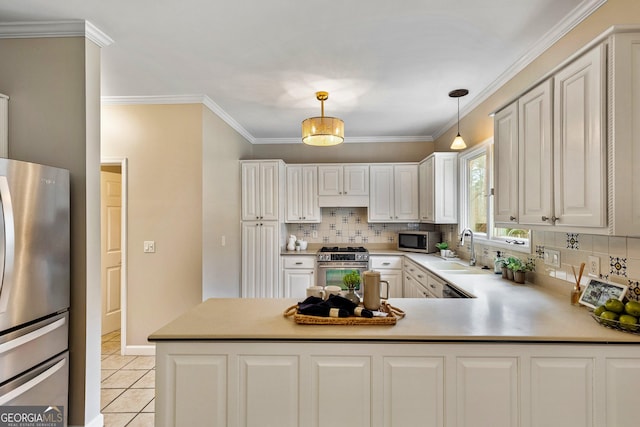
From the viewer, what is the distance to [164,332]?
4.77 feet

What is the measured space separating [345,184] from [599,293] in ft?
11.2

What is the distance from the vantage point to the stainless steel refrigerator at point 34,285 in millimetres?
1618

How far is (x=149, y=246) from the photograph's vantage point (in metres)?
3.23

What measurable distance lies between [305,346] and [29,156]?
2.23m

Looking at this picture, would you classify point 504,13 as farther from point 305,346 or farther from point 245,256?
point 245,256

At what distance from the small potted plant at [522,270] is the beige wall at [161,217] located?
113 inches

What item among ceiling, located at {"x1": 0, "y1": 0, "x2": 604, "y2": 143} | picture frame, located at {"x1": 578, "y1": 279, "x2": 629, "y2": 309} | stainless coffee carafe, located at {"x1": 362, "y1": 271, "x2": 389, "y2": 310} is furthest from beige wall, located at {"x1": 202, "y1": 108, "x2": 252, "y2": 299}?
picture frame, located at {"x1": 578, "y1": 279, "x2": 629, "y2": 309}

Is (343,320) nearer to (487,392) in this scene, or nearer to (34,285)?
(487,392)

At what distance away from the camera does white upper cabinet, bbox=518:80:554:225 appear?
5.80ft

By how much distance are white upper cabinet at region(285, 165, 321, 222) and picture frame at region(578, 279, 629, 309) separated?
3.46 metres

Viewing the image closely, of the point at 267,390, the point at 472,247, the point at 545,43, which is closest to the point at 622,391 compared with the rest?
the point at 267,390

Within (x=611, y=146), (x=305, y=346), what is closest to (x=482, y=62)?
(x=611, y=146)

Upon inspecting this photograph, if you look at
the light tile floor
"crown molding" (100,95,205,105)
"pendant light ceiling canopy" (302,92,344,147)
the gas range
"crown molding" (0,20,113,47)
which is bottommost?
the light tile floor

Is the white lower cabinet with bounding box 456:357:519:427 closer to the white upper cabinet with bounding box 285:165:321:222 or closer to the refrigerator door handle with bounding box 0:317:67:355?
the refrigerator door handle with bounding box 0:317:67:355
